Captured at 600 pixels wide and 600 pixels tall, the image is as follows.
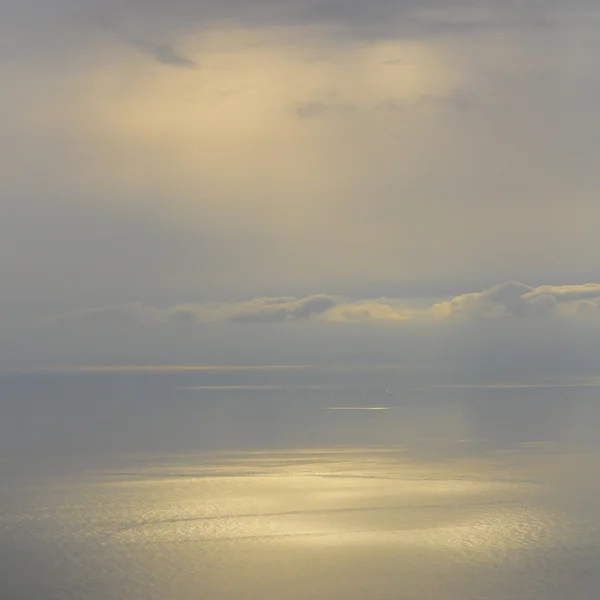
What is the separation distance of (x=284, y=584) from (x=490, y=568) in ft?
33.8

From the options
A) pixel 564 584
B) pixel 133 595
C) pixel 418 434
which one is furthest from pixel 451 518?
pixel 418 434

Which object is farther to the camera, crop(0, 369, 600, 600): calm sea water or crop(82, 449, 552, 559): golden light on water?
crop(82, 449, 552, 559): golden light on water

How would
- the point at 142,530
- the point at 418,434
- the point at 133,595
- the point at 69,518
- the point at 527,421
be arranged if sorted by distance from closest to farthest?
1. the point at 133,595
2. the point at 142,530
3. the point at 69,518
4. the point at 418,434
5. the point at 527,421

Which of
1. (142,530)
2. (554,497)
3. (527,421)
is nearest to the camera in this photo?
(142,530)

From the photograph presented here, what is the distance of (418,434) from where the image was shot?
112 metres

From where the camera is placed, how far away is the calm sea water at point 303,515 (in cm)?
4116

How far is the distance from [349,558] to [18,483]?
3586 centimetres

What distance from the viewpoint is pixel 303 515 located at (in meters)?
57.2

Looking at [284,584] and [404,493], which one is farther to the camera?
[404,493]

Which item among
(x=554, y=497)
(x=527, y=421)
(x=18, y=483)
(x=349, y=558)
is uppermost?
(x=527, y=421)

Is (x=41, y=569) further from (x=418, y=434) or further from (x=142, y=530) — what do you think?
(x=418, y=434)

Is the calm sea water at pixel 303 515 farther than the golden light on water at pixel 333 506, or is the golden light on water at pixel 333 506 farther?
the golden light on water at pixel 333 506

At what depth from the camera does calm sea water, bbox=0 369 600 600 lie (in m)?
41.2

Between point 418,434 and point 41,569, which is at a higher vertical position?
point 418,434
